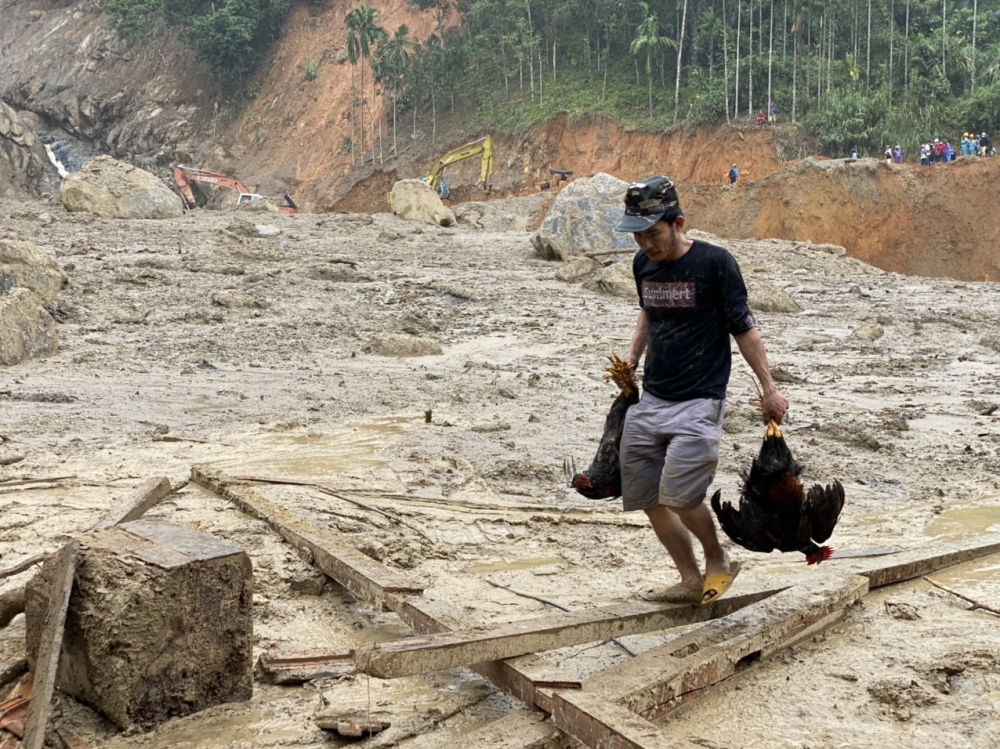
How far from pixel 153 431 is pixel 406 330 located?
5.31m

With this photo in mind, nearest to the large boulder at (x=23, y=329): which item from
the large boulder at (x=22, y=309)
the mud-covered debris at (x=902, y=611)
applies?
the large boulder at (x=22, y=309)

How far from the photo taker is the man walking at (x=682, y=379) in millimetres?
3346

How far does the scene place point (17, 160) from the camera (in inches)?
1491

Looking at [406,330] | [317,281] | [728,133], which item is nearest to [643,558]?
[406,330]

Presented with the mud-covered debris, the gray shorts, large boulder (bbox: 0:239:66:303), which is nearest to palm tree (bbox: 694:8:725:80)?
large boulder (bbox: 0:239:66:303)

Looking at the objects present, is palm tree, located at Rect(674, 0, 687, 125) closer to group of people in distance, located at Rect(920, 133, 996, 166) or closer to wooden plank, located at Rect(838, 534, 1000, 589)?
group of people in distance, located at Rect(920, 133, 996, 166)

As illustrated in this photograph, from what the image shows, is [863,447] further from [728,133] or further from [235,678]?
[728,133]

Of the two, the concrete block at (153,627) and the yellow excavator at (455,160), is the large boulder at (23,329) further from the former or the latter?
the yellow excavator at (455,160)

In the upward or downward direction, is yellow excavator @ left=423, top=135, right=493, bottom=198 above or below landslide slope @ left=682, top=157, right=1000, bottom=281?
above

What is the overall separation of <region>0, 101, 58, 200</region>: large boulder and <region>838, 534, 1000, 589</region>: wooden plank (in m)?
38.2

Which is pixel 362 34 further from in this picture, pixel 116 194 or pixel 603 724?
pixel 603 724

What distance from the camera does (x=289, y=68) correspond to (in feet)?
167

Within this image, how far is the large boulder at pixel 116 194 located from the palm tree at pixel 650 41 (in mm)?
22480

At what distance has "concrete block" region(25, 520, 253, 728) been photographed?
271 cm
